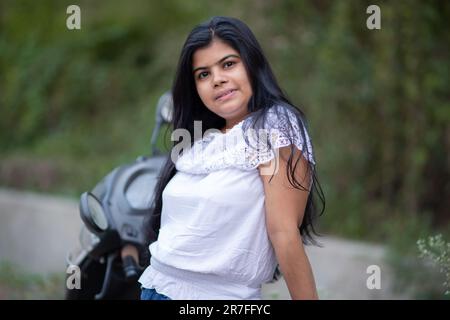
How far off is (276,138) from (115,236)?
1.13 m

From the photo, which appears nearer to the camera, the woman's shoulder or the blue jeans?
the woman's shoulder

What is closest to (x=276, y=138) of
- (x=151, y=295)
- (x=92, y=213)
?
(x=151, y=295)

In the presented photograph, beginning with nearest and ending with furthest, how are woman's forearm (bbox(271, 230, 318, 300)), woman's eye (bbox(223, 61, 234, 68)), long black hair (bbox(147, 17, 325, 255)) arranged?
woman's forearm (bbox(271, 230, 318, 300)) → long black hair (bbox(147, 17, 325, 255)) → woman's eye (bbox(223, 61, 234, 68))

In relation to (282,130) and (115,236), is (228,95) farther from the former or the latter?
(115,236)

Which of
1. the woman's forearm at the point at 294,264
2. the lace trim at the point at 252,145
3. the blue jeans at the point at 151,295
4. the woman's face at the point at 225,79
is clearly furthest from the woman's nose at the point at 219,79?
the blue jeans at the point at 151,295

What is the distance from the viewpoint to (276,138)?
2176 mm

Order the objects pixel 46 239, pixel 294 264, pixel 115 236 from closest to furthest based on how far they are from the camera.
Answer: pixel 294 264 → pixel 115 236 → pixel 46 239

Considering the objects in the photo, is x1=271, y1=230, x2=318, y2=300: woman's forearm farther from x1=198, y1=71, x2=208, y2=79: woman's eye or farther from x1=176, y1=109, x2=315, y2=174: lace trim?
x1=198, y1=71, x2=208, y2=79: woman's eye

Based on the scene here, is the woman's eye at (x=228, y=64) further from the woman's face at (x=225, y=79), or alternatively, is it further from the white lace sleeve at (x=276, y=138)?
the white lace sleeve at (x=276, y=138)

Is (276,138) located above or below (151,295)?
above

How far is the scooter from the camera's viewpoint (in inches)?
118

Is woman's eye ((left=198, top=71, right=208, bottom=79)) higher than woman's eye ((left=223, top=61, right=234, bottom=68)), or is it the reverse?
woman's eye ((left=223, top=61, right=234, bottom=68))

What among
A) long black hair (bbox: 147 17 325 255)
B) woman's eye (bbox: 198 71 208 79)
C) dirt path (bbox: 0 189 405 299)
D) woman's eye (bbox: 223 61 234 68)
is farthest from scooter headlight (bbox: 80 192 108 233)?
dirt path (bbox: 0 189 405 299)
